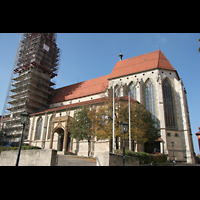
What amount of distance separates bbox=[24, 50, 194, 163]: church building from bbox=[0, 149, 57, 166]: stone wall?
1658cm

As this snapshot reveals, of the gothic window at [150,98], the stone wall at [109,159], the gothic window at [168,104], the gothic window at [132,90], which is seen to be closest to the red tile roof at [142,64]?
the gothic window at [132,90]

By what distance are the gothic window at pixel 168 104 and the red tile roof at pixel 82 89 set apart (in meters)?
13.5

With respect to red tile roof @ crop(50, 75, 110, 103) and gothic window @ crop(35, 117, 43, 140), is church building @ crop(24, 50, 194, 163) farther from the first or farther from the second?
red tile roof @ crop(50, 75, 110, 103)

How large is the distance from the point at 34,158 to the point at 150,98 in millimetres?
26786

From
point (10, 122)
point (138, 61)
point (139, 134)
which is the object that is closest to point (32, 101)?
point (10, 122)

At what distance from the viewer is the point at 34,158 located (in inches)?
452

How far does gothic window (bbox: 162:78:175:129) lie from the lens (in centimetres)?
3159

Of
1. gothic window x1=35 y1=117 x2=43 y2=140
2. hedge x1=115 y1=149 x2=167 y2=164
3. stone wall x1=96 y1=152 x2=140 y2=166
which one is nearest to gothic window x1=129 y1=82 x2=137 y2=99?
hedge x1=115 y1=149 x2=167 y2=164

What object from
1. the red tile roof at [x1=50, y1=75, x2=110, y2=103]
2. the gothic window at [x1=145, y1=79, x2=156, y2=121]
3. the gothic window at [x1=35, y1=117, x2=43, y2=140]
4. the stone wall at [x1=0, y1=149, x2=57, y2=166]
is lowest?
the stone wall at [x1=0, y1=149, x2=57, y2=166]

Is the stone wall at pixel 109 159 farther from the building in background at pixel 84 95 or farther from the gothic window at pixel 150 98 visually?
the gothic window at pixel 150 98

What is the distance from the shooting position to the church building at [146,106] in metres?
29.9

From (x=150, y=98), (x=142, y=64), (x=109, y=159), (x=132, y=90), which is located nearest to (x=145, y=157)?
(x=109, y=159)
